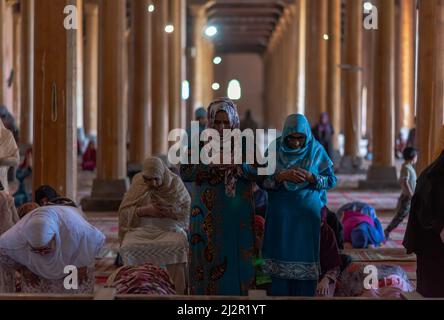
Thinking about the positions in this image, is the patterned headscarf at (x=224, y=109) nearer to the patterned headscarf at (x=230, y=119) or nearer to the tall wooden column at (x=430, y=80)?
the patterned headscarf at (x=230, y=119)

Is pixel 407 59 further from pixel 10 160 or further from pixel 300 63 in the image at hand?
pixel 10 160

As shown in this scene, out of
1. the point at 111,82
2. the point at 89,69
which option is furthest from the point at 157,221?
the point at 89,69

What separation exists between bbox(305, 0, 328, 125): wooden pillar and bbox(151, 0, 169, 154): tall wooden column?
157 inches

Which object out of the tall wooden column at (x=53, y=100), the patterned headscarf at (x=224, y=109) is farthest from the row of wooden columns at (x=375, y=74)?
the tall wooden column at (x=53, y=100)

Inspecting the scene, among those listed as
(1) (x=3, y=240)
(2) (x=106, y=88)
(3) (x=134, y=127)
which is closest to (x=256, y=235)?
(1) (x=3, y=240)

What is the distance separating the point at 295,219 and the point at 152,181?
152cm

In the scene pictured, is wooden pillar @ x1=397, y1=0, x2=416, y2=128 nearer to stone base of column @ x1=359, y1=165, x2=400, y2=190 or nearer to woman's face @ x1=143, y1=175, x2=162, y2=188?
stone base of column @ x1=359, y1=165, x2=400, y2=190

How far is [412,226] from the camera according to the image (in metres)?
4.61

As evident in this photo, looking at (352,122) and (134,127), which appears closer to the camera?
(134,127)

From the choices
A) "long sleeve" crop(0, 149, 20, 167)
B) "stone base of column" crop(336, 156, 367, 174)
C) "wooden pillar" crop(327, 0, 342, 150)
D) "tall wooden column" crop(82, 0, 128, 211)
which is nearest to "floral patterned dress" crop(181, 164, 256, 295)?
"long sleeve" crop(0, 149, 20, 167)

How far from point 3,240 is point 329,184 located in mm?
1973

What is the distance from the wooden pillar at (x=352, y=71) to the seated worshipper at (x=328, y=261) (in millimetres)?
13643

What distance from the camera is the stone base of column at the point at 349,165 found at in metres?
19.5
